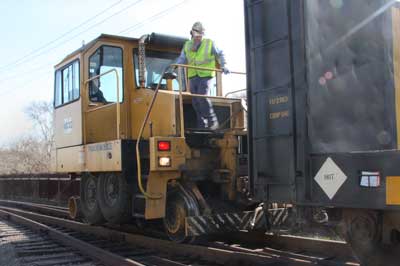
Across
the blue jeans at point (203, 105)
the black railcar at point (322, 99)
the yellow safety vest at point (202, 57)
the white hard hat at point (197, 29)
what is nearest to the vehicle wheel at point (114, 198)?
the blue jeans at point (203, 105)

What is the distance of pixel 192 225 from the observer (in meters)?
6.53

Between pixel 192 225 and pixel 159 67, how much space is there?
355cm

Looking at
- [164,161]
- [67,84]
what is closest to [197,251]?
[164,161]

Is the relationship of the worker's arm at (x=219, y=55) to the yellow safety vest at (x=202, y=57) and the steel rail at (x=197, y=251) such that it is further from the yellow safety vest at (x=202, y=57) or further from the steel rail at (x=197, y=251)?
the steel rail at (x=197, y=251)

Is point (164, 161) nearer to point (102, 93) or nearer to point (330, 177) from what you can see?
point (102, 93)

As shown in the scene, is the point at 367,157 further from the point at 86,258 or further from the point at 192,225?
the point at 86,258

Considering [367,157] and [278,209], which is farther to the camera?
[278,209]

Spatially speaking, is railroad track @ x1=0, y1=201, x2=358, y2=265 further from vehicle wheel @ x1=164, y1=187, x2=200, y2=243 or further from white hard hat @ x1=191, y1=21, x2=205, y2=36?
white hard hat @ x1=191, y1=21, x2=205, y2=36

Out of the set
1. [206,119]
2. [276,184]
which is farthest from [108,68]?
[276,184]

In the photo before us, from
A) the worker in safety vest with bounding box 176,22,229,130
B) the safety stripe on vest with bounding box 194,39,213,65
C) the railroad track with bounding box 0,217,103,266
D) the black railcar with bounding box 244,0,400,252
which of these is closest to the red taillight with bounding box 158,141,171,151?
the worker in safety vest with bounding box 176,22,229,130

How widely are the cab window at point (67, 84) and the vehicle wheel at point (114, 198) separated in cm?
192

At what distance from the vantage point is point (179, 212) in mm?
6910

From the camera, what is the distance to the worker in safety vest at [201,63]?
7598 mm

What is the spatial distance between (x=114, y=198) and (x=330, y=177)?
506 cm
